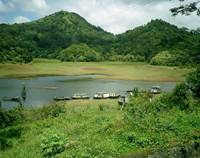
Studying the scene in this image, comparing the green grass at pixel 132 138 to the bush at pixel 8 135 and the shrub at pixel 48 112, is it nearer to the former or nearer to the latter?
the bush at pixel 8 135

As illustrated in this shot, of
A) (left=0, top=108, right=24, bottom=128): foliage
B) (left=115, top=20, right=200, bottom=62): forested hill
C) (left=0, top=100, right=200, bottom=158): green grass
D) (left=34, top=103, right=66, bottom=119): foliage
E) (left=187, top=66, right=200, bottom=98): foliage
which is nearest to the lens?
(left=0, top=100, right=200, bottom=158): green grass

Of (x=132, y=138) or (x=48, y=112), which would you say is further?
(x=48, y=112)

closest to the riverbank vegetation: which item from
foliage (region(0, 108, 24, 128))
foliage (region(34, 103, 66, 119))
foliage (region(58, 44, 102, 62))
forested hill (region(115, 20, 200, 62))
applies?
forested hill (region(115, 20, 200, 62))

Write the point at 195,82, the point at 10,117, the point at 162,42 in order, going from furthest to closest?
the point at 10,117
the point at 195,82
the point at 162,42

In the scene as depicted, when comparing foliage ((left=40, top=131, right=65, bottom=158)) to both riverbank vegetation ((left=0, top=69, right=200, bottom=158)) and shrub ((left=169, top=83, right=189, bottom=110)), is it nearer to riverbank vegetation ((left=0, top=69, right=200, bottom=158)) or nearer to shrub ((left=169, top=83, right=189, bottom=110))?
riverbank vegetation ((left=0, top=69, right=200, bottom=158))

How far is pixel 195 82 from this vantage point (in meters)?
29.7

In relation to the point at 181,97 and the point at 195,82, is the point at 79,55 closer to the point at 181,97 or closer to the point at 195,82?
the point at 195,82

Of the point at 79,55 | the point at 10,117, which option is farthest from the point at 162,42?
the point at 79,55

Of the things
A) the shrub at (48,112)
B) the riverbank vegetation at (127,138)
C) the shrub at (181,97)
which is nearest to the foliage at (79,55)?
the shrub at (48,112)

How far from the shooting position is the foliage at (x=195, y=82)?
96.8ft

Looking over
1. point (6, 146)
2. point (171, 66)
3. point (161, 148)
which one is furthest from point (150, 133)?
point (171, 66)

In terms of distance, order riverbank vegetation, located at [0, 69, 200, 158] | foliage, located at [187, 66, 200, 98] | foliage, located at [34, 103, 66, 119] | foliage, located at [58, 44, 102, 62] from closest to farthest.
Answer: riverbank vegetation, located at [0, 69, 200, 158] → foliage, located at [187, 66, 200, 98] → foliage, located at [34, 103, 66, 119] → foliage, located at [58, 44, 102, 62]

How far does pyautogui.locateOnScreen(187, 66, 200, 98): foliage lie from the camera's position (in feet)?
96.8

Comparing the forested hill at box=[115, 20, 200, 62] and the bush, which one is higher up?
the forested hill at box=[115, 20, 200, 62]
